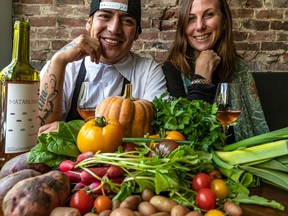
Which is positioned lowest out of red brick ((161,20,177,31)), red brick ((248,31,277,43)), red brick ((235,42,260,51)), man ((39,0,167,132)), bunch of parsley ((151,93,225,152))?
bunch of parsley ((151,93,225,152))

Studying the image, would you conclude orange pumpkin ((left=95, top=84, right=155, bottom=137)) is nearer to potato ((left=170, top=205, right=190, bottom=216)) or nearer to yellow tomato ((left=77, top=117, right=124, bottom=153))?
yellow tomato ((left=77, top=117, right=124, bottom=153))

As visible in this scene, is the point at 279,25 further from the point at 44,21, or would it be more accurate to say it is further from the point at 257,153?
the point at 257,153

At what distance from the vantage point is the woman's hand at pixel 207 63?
5.17ft

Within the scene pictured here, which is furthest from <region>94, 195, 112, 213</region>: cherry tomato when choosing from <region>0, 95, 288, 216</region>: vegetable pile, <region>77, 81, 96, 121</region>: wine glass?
<region>77, 81, 96, 121</region>: wine glass

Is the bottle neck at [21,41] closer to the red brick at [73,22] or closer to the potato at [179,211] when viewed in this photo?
the potato at [179,211]

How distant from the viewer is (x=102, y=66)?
1.63 m

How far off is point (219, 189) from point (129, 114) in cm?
36

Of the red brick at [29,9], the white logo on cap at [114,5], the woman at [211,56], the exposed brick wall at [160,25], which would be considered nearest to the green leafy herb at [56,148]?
the white logo on cap at [114,5]

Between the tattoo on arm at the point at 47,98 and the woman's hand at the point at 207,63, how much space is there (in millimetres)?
639

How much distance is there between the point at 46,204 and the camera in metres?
0.51

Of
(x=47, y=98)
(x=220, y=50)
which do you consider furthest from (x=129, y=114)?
(x=220, y=50)

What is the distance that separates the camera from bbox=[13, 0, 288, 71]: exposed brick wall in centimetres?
230

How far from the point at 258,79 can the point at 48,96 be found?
140cm

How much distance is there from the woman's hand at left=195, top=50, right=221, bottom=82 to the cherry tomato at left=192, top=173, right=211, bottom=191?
978 mm
